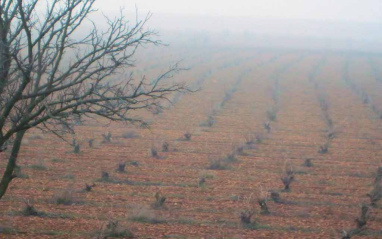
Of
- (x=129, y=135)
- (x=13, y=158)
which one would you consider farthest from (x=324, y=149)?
(x=13, y=158)

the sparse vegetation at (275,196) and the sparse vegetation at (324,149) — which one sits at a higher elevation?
the sparse vegetation at (324,149)

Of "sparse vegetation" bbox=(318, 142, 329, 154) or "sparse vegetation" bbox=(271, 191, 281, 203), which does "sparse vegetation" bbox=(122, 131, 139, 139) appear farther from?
"sparse vegetation" bbox=(271, 191, 281, 203)

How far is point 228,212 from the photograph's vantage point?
12.2m

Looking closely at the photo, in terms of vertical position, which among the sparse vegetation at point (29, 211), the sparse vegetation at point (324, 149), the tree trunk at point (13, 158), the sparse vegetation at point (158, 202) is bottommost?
the sparse vegetation at point (29, 211)

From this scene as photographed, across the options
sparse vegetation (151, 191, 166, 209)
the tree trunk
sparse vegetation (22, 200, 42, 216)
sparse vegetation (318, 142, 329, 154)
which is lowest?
sparse vegetation (22, 200, 42, 216)

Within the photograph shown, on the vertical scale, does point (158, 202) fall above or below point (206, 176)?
below

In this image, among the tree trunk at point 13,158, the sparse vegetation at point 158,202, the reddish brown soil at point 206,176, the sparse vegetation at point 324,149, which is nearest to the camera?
the tree trunk at point 13,158

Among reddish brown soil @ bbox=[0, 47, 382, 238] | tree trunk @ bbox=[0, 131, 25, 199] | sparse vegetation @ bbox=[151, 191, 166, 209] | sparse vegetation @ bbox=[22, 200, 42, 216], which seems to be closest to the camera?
tree trunk @ bbox=[0, 131, 25, 199]

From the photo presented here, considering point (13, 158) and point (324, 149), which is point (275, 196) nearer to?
point (13, 158)

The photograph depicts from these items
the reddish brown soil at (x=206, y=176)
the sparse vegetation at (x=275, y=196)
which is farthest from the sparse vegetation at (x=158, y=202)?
the sparse vegetation at (x=275, y=196)

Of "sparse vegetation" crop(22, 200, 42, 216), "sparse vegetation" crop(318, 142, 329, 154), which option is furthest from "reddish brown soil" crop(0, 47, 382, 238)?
"sparse vegetation" crop(318, 142, 329, 154)

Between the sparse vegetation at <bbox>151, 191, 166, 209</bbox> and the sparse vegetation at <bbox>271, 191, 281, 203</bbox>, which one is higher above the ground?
the sparse vegetation at <bbox>271, 191, 281, 203</bbox>

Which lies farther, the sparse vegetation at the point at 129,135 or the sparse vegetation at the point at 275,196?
the sparse vegetation at the point at 129,135

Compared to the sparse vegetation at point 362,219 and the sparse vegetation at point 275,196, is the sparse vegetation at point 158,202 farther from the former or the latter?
the sparse vegetation at point 362,219
